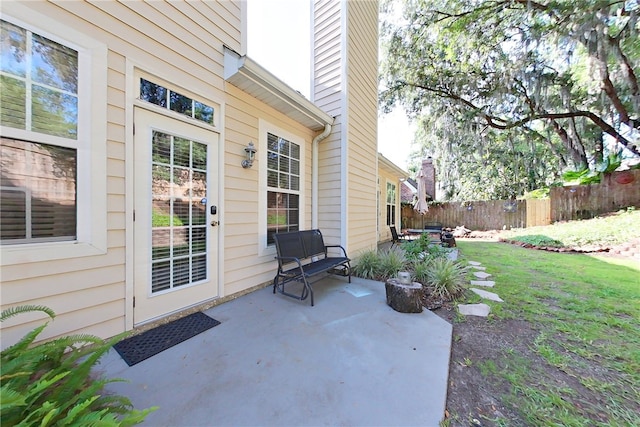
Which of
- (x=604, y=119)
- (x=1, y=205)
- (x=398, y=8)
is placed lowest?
(x=1, y=205)

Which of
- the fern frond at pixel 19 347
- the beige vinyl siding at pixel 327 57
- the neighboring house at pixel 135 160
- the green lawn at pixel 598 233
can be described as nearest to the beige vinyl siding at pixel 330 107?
the beige vinyl siding at pixel 327 57

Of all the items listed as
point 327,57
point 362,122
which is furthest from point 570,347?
point 327,57

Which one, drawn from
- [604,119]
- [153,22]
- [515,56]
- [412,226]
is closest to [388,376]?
[153,22]

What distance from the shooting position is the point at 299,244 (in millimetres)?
3594

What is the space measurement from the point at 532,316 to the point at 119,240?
435cm

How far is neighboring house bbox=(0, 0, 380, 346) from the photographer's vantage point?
1.69m

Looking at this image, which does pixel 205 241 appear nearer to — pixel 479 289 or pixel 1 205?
pixel 1 205

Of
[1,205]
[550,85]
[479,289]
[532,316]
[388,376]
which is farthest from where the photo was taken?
[550,85]

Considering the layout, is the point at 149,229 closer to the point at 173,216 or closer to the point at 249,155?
the point at 173,216

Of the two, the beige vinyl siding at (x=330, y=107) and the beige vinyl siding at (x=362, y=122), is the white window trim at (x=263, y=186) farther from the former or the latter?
the beige vinyl siding at (x=362, y=122)

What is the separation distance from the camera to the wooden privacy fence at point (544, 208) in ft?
29.1

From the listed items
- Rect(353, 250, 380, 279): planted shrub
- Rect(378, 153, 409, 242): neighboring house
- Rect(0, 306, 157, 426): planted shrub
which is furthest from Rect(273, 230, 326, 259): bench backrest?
Rect(378, 153, 409, 242): neighboring house

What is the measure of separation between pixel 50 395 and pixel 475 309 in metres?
3.65

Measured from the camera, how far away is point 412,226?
42.5 feet
